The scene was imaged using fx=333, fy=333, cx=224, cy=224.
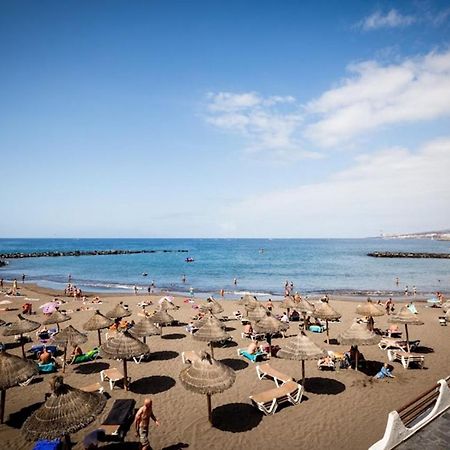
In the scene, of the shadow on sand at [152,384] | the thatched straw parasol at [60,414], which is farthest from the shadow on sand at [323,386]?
the thatched straw parasol at [60,414]

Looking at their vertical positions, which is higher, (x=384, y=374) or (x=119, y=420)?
(x=119, y=420)

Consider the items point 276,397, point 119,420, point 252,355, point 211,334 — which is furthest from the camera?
point 252,355

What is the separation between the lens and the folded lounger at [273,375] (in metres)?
12.7

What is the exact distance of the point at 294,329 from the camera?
22125mm

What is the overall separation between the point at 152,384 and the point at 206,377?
198 inches

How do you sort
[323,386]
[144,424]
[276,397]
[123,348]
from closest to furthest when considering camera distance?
[144,424], [276,397], [123,348], [323,386]

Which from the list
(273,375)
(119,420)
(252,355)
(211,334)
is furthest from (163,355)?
(119,420)

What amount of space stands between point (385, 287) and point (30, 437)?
47869mm

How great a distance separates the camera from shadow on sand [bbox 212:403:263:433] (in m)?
10.2

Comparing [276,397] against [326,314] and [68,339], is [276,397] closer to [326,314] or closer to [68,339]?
[326,314]

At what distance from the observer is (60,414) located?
7.28m

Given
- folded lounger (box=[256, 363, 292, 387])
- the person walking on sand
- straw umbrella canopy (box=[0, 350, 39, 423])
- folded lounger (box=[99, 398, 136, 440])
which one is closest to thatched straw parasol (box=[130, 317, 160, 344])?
folded lounger (box=[99, 398, 136, 440])

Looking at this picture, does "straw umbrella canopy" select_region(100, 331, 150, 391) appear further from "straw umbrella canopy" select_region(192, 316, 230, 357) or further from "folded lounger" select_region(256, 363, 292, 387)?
"folded lounger" select_region(256, 363, 292, 387)

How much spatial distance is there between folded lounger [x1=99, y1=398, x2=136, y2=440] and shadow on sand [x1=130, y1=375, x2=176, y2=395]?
77.6 inches
